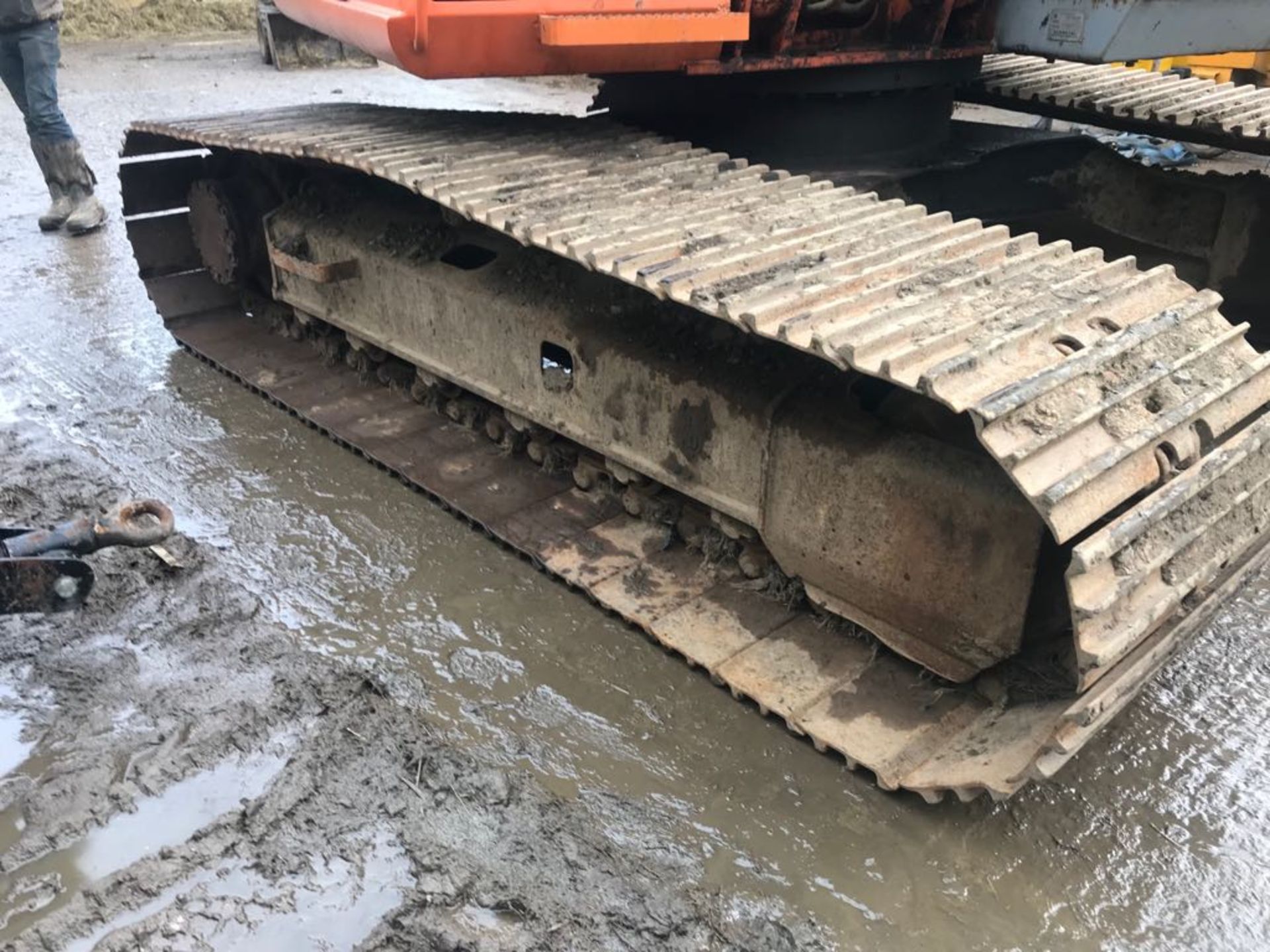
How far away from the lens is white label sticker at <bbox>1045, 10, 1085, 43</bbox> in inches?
153

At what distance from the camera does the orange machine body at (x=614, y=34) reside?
11.2 ft

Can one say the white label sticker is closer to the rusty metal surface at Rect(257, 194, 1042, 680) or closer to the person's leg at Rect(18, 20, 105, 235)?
the rusty metal surface at Rect(257, 194, 1042, 680)

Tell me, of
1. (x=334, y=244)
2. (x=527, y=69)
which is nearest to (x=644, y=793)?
(x=527, y=69)

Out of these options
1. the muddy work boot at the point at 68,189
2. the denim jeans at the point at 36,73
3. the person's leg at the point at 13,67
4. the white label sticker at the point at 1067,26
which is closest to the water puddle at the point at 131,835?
the white label sticker at the point at 1067,26

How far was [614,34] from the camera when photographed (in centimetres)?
341

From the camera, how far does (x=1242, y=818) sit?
2590 millimetres

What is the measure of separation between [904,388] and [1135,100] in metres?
3.63

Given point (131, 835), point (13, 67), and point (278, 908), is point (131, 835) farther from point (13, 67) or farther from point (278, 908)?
point (13, 67)

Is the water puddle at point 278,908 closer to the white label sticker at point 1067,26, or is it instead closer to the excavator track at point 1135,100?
the white label sticker at point 1067,26

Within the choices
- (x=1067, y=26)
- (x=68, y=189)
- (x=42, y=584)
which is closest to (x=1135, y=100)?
(x=1067, y=26)

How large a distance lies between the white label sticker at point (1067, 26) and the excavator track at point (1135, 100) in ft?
3.61

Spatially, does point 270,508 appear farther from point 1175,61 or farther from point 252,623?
point 1175,61

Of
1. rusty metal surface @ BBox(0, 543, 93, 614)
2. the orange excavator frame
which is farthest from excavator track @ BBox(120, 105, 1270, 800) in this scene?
rusty metal surface @ BBox(0, 543, 93, 614)

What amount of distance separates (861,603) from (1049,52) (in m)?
2.31
